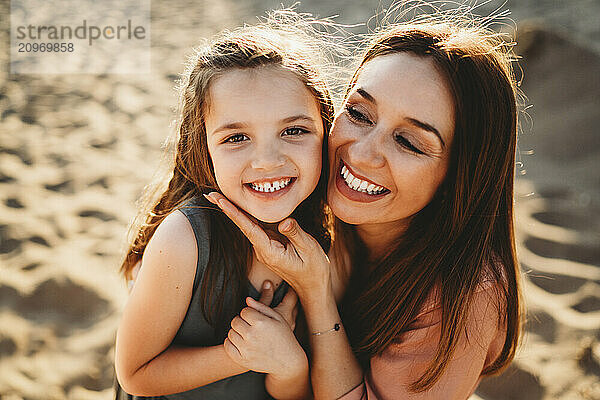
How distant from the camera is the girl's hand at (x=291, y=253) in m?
1.78

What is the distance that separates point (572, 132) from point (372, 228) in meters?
3.50

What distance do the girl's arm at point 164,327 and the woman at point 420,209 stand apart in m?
0.19

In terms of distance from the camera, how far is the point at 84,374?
3027 mm

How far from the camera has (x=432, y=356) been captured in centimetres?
184

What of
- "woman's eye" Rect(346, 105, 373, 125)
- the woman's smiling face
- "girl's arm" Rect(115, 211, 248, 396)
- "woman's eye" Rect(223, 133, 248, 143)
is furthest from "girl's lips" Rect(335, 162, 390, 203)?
"girl's arm" Rect(115, 211, 248, 396)

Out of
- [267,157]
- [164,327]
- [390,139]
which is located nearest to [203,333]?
[164,327]

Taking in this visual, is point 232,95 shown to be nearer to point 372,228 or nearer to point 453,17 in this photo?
point 372,228

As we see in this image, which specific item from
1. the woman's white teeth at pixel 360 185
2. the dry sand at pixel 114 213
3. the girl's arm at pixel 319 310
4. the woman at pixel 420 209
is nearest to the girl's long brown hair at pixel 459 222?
the woman at pixel 420 209

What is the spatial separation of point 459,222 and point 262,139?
0.72 metres

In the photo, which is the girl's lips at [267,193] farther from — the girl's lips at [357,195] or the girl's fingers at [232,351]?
the girl's fingers at [232,351]

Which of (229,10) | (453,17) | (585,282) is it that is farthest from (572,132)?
(229,10)

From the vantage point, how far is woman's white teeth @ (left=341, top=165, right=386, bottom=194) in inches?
73.5

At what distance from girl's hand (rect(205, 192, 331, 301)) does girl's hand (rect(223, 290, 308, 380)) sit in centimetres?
13

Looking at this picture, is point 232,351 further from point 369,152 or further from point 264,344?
point 369,152
